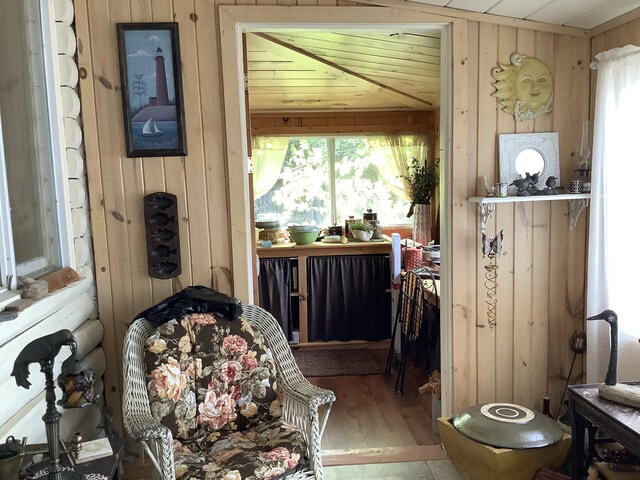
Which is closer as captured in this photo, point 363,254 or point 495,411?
point 495,411

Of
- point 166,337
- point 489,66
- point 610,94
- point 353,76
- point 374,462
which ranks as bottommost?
point 374,462

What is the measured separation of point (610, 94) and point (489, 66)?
0.56 metres

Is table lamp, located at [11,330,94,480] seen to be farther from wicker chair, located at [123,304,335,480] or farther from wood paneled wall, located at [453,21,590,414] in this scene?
wood paneled wall, located at [453,21,590,414]

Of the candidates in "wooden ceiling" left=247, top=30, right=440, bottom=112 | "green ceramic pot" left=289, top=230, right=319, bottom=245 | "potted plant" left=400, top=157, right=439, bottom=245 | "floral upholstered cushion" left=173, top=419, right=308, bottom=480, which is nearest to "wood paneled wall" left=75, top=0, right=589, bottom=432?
"wooden ceiling" left=247, top=30, right=440, bottom=112

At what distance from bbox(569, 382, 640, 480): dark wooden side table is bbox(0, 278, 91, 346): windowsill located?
78.6 inches

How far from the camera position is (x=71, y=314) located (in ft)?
7.11

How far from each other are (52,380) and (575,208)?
7.94 ft

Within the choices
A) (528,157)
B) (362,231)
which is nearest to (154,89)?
(528,157)

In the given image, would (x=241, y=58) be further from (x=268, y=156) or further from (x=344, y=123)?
(x=344, y=123)

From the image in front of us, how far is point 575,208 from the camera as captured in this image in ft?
8.71

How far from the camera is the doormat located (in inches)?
158

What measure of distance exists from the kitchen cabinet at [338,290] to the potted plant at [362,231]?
0.35 feet

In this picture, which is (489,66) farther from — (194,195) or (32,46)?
(32,46)

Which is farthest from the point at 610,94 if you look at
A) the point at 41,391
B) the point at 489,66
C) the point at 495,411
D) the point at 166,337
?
the point at 41,391
